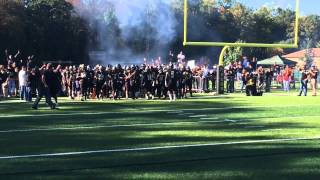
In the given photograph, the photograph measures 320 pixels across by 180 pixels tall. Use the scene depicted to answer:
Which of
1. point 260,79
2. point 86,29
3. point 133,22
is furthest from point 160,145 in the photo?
point 133,22

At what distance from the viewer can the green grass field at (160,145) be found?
27.0 ft

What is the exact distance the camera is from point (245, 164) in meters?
8.73

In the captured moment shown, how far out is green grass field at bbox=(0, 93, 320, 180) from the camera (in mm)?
8227

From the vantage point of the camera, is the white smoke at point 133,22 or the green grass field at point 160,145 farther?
the white smoke at point 133,22

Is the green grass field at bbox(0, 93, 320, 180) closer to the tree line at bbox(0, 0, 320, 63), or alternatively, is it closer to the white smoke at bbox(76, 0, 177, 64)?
the tree line at bbox(0, 0, 320, 63)

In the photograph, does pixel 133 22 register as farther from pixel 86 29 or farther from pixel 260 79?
pixel 260 79

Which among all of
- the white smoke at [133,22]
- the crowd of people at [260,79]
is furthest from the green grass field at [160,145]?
the white smoke at [133,22]

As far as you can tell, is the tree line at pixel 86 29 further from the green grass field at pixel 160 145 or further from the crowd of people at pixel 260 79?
the green grass field at pixel 160 145

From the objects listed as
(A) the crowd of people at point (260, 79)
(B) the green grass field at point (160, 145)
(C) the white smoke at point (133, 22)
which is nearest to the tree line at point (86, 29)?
(C) the white smoke at point (133, 22)

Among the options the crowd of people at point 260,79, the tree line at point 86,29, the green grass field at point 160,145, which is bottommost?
the green grass field at point 160,145

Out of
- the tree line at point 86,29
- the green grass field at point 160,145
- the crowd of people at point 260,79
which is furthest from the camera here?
the tree line at point 86,29

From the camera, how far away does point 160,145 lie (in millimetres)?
10805

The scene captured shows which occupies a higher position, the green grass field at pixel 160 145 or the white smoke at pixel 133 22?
the white smoke at pixel 133 22

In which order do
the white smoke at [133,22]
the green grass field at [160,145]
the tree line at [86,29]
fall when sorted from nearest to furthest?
the green grass field at [160,145], the tree line at [86,29], the white smoke at [133,22]
